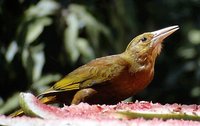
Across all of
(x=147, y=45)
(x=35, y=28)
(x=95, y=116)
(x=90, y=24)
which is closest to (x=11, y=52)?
(x=35, y=28)

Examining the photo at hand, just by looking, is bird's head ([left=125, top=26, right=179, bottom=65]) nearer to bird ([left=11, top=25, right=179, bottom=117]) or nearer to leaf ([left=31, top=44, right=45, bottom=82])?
bird ([left=11, top=25, right=179, bottom=117])

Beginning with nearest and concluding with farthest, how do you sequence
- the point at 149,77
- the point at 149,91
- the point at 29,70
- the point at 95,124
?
the point at 95,124, the point at 149,77, the point at 29,70, the point at 149,91

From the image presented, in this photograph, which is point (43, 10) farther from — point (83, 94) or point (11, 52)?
point (83, 94)

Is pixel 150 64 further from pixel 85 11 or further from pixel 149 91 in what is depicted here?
pixel 149 91

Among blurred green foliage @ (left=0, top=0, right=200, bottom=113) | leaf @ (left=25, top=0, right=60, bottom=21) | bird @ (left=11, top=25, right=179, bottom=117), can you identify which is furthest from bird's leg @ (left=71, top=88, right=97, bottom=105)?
leaf @ (left=25, top=0, right=60, bottom=21)

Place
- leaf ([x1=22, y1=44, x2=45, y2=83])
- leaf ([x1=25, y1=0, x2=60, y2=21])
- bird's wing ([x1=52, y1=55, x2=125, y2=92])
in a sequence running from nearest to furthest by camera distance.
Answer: bird's wing ([x1=52, y1=55, x2=125, y2=92])
leaf ([x1=22, y1=44, x2=45, y2=83])
leaf ([x1=25, y1=0, x2=60, y2=21])

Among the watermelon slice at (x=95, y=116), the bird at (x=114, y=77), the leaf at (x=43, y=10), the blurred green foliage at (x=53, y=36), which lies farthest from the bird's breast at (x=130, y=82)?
the leaf at (x=43, y=10)

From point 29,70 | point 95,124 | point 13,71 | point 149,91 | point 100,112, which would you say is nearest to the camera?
point 95,124

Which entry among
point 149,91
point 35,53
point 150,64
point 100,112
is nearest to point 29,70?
point 35,53

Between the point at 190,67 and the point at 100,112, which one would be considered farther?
the point at 190,67
